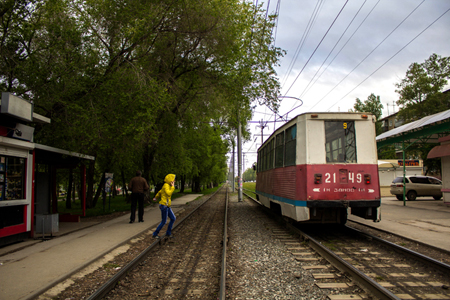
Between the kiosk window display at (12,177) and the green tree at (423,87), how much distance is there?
41.6m

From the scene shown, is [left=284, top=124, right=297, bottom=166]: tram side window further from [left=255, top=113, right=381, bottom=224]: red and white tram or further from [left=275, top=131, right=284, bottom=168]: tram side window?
[left=275, top=131, right=284, bottom=168]: tram side window

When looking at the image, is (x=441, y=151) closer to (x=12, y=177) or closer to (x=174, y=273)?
(x=174, y=273)

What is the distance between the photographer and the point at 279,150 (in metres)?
10.6

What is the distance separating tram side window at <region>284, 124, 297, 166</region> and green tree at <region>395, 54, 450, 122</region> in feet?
118

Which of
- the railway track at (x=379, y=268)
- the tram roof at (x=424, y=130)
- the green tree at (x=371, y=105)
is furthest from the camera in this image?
the green tree at (x=371, y=105)

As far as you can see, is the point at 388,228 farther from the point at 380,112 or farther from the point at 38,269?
the point at 380,112

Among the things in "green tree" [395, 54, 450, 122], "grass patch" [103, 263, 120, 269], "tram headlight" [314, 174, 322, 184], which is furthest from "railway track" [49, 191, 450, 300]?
"green tree" [395, 54, 450, 122]

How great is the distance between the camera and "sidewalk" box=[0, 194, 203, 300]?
192 inches

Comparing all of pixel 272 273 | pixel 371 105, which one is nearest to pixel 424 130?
pixel 272 273

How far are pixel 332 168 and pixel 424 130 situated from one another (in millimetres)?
10507

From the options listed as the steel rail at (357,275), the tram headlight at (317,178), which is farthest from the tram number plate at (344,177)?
the steel rail at (357,275)

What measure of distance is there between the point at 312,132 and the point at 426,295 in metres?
4.71

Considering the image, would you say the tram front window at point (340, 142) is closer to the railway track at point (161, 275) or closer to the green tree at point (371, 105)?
the railway track at point (161, 275)

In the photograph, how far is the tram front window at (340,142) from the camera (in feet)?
27.3
